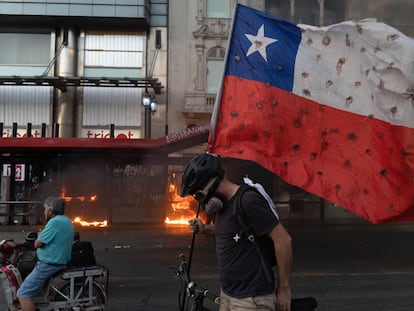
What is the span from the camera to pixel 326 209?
16609mm

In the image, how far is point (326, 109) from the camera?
19.3 ft

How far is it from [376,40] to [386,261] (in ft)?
15.7

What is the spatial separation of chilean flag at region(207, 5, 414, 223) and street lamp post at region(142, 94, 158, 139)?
12215 millimetres

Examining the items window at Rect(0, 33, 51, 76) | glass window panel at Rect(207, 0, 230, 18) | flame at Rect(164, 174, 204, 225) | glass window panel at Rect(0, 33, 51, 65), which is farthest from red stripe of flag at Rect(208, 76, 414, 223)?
glass window panel at Rect(0, 33, 51, 65)

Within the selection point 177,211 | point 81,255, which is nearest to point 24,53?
point 177,211

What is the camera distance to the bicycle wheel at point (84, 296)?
485cm

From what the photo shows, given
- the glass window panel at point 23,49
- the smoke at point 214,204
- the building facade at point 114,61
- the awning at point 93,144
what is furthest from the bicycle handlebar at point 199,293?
the glass window panel at point 23,49

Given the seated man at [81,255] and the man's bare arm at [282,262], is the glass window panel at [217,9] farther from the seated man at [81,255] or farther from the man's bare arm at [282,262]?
the man's bare arm at [282,262]

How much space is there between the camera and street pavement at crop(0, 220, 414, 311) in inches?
241

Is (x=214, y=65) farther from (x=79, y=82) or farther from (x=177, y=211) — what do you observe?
(x=177, y=211)

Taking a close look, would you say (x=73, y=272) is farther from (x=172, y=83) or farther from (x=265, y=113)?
(x=172, y=83)

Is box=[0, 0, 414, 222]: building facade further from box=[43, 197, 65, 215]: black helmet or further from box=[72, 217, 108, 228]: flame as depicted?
box=[43, 197, 65, 215]: black helmet

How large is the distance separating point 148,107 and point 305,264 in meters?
12.1

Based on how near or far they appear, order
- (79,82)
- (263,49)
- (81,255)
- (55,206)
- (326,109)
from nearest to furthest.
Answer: (55,206), (81,255), (326,109), (263,49), (79,82)
